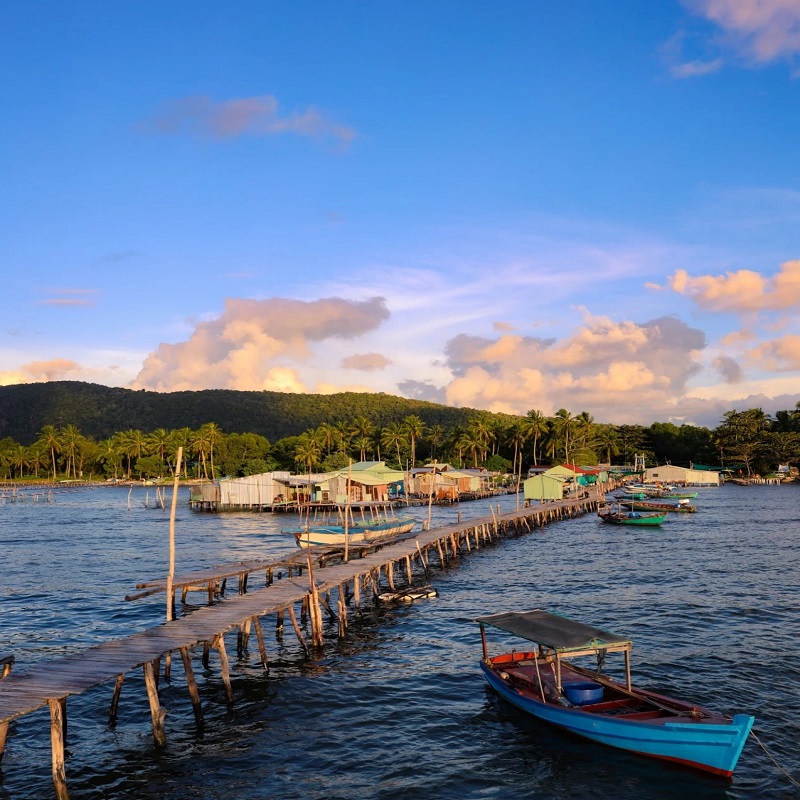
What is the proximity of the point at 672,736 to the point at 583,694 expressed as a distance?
2788 millimetres

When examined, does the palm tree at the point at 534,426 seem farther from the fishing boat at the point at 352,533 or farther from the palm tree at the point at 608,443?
the fishing boat at the point at 352,533

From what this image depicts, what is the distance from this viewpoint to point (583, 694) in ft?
57.9

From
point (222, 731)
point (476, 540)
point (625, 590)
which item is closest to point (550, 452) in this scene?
point (476, 540)

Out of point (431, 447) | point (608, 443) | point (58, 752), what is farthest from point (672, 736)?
point (608, 443)

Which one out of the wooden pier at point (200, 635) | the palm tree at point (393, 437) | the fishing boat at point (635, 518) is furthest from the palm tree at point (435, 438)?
the wooden pier at point (200, 635)

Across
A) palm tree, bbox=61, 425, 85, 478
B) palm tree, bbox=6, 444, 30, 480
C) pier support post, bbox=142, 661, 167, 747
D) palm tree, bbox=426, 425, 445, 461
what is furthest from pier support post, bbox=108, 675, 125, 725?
palm tree, bbox=6, 444, 30, 480

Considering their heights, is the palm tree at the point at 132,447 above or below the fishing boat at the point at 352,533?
above

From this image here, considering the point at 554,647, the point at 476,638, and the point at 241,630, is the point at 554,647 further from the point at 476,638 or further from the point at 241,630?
the point at 241,630

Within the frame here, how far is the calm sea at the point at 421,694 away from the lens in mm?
15719

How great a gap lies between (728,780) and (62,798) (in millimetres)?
13792

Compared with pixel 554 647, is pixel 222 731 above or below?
below

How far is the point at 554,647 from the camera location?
693 inches

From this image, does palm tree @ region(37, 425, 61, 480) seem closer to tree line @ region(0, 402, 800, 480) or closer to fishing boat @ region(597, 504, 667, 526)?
tree line @ region(0, 402, 800, 480)

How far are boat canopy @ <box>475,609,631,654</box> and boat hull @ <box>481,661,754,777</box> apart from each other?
1.45 m
